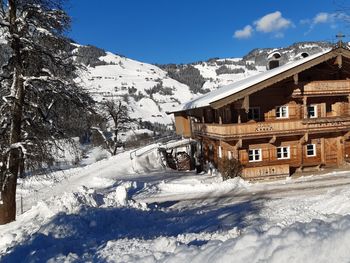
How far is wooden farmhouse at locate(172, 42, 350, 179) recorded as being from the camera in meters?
27.4

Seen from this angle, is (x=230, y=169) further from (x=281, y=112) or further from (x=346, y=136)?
(x=346, y=136)

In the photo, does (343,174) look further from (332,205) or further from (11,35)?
(11,35)

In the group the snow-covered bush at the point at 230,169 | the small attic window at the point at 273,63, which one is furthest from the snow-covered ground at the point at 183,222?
the small attic window at the point at 273,63

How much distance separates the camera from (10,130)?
40.5 feet

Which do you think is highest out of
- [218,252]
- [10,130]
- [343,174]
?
[10,130]

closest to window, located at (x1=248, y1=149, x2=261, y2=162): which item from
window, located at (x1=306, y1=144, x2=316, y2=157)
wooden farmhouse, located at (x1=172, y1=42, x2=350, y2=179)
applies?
wooden farmhouse, located at (x1=172, y1=42, x2=350, y2=179)

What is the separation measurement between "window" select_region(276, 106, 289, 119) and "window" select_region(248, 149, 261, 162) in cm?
336

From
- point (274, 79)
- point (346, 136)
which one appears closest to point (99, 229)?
point (274, 79)

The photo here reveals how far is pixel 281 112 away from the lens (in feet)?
100

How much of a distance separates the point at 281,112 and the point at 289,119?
1.03m

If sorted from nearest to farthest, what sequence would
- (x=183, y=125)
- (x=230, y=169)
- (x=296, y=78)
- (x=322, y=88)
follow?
(x=230, y=169) < (x=296, y=78) < (x=322, y=88) < (x=183, y=125)

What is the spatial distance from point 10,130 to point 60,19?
3.93 m

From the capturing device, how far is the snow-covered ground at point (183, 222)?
16.8 feet

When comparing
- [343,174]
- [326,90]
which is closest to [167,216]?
[343,174]
